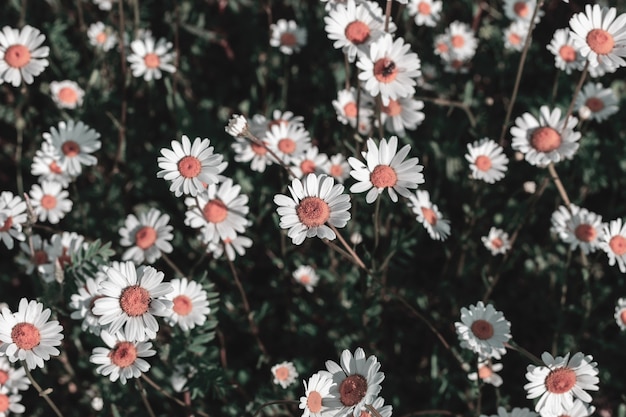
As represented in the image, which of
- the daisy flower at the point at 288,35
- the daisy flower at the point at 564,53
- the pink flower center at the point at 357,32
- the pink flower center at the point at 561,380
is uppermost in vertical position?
the daisy flower at the point at 288,35

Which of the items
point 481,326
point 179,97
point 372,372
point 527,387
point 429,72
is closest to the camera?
point 372,372

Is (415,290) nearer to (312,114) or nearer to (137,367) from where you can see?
(312,114)

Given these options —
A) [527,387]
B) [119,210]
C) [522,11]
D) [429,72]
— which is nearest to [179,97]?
[119,210]

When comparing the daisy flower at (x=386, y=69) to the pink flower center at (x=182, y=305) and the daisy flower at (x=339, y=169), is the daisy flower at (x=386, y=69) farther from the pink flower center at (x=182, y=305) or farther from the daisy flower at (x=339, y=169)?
the pink flower center at (x=182, y=305)

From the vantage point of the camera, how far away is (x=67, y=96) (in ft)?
15.6

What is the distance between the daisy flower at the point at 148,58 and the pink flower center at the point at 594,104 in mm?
2749

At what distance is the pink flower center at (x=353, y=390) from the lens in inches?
115

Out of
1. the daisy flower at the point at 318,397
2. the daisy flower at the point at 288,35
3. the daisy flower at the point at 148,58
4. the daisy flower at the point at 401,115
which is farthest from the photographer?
the daisy flower at the point at 288,35

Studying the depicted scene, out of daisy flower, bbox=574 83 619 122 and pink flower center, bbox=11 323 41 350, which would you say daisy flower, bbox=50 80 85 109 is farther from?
daisy flower, bbox=574 83 619 122

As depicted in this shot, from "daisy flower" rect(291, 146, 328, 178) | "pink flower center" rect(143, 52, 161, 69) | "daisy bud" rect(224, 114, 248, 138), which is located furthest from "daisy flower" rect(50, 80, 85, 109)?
"daisy bud" rect(224, 114, 248, 138)

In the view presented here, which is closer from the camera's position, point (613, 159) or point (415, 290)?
point (415, 290)

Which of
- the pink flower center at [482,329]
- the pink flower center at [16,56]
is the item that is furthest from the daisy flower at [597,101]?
the pink flower center at [16,56]

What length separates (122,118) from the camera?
464cm

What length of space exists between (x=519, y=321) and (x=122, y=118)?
2904 millimetres
